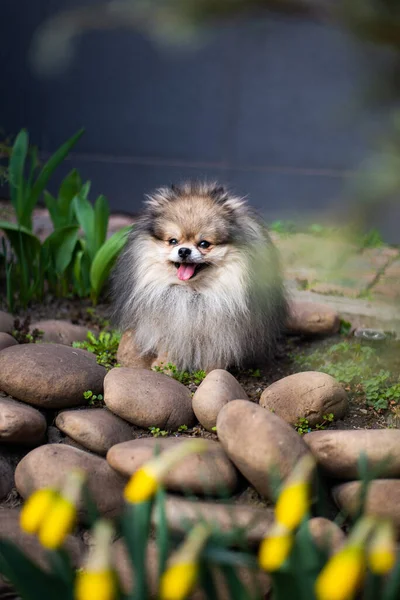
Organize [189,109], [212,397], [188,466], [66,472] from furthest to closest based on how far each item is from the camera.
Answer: [189,109] < [212,397] < [66,472] < [188,466]

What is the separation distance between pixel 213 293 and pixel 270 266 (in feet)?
1.33

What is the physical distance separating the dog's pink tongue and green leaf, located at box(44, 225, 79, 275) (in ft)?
3.80

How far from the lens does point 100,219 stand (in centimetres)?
398

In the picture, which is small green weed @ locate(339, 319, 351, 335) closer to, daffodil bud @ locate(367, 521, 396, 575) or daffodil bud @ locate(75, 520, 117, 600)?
daffodil bud @ locate(367, 521, 396, 575)

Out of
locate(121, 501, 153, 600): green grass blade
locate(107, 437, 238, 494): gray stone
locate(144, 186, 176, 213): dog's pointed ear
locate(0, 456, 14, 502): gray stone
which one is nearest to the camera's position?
locate(121, 501, 153, 600): green grass blade

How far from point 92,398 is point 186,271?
687 millimetres

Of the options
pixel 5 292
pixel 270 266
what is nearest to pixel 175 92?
pixel 5 292

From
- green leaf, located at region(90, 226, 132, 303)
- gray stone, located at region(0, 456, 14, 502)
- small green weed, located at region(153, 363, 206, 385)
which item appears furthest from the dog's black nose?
gray stone, located at region(0, 456, 14, 502)

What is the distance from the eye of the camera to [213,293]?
2980 mm

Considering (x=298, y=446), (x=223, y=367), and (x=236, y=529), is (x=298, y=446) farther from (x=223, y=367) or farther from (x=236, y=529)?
(x=223, y=367)

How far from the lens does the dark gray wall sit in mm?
5883

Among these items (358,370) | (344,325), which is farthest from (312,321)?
(358,370)

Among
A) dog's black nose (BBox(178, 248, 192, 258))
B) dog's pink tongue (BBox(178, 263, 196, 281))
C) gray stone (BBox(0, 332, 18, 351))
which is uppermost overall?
dog's black nose (BBox(178, 248, 192, 258))

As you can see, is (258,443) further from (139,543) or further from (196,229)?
(196,229)
